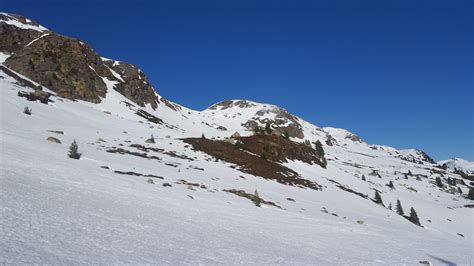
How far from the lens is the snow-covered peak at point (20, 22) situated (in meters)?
120

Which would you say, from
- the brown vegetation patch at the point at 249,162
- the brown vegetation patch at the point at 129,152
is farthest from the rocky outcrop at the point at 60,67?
the brown vegetation patch at the point at 129,152

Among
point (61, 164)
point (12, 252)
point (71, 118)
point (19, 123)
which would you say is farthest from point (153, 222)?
point (71, 118)

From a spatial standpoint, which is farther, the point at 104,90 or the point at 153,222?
the point at 104,90

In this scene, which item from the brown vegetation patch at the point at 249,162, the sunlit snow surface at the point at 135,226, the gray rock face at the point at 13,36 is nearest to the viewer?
the sunlit snow surface at the point at 135,226

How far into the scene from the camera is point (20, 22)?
4975 inches

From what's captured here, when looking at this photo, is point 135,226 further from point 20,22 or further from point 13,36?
point 20,22

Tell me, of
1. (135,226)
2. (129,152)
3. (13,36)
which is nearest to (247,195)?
(129,152)

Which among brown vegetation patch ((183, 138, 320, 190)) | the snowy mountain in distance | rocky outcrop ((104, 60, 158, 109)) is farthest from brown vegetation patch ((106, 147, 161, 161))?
rocky outcrop ((104, 60, 158, 109))

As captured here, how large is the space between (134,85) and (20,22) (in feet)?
151

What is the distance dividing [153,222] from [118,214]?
49.4 inches

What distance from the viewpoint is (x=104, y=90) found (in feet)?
341

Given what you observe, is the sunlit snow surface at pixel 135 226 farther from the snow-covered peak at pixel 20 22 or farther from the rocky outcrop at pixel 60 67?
the snow-covered peak at pixel 20 22

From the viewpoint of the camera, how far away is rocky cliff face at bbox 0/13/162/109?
294ft

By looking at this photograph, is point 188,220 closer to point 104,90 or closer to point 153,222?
point 153,222
